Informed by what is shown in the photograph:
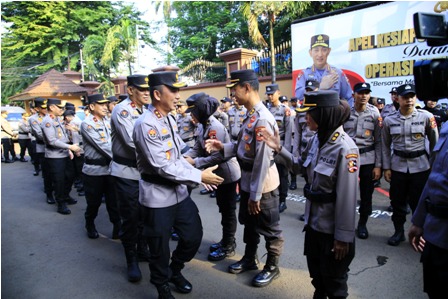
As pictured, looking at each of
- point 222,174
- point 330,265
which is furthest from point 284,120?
point 330,265

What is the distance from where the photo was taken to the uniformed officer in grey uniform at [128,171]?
3.38 metres

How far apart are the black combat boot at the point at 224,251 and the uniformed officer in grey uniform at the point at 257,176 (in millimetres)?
547

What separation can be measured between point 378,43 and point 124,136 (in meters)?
7.28

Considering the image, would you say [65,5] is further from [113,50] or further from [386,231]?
[386,231]

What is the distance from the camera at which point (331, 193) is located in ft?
7.26

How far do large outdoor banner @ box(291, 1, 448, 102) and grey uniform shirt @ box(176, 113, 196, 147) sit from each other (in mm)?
4559

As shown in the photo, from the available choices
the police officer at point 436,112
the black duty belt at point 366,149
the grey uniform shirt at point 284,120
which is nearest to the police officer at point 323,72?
the police officer at point 436,112

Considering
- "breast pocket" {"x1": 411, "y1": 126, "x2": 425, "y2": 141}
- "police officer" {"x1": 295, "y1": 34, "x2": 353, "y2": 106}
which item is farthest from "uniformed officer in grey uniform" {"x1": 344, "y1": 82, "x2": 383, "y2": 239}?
"police officer" {"x1": 295, "y1": 34, "x2": 353, "y2": 106}

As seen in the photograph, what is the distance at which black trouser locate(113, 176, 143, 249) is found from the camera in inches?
133

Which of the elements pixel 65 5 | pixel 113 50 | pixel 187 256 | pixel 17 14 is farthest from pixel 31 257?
pixel 17 14

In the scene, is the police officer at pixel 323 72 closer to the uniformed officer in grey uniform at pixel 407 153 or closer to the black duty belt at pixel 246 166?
the uniformed officer in grey uniform at pixel 407 153

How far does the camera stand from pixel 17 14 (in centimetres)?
2761

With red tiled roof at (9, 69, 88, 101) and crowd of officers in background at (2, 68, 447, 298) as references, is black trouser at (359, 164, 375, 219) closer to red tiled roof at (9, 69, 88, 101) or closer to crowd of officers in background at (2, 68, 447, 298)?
crowd of officers in background at (2, 68, 447, 298)

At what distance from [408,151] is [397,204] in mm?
669
